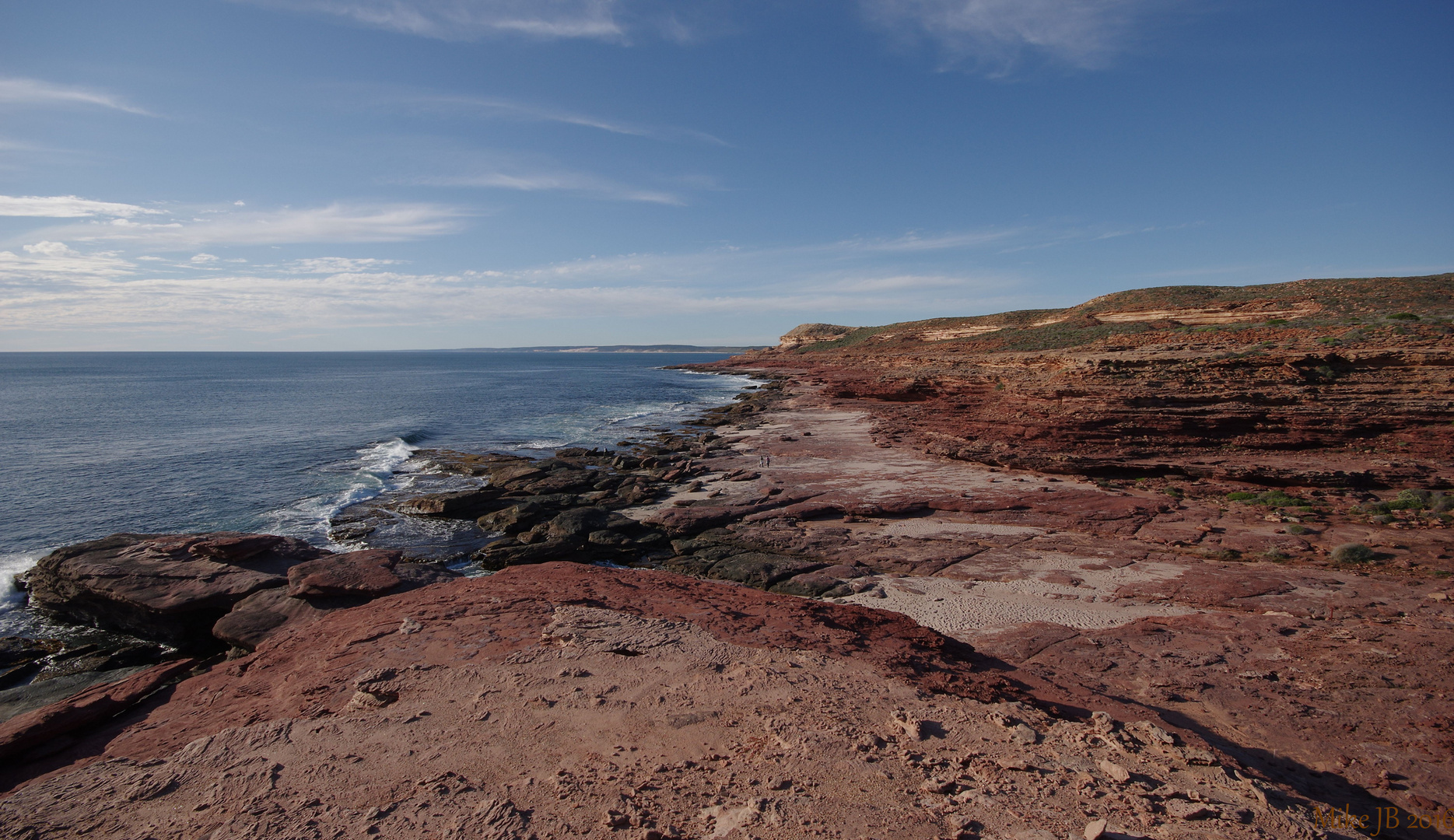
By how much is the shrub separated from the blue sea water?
1061 inches

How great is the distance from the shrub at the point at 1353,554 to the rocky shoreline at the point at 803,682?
83mm

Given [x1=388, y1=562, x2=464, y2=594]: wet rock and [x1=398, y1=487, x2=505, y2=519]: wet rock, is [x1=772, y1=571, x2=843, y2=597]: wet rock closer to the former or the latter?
[x1=388, y1=562, x2=464, y2=594]: wet rock

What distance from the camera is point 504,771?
575cm

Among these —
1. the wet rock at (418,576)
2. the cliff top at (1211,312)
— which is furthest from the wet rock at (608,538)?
the cliff top at (1211,312)

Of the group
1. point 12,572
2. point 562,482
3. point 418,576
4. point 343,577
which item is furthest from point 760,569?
point 12,572

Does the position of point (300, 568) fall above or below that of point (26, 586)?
above

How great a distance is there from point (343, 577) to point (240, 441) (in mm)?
33276

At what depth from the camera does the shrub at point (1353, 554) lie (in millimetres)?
12914

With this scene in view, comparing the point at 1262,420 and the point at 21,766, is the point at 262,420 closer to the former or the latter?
the point at 21,766

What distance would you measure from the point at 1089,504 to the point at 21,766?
21421 mm

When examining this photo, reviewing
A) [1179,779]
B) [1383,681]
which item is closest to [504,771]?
[1179,779]

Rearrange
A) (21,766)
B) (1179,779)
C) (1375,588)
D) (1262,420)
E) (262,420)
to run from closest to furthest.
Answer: (1179,779) < (21,766) < (1375,588) < (1262,420) < (262,420)

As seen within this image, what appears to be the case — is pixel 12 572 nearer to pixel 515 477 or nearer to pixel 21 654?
pixel 21 654

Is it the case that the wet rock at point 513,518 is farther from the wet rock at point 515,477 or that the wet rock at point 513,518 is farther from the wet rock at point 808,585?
the wet rock at point 808,585
